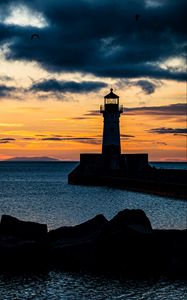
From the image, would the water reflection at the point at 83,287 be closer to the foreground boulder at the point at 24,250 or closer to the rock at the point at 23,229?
the foreground boulder at the point at 24,250

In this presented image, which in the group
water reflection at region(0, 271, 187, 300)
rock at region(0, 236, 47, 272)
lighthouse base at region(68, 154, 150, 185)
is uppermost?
lighthouse base at region(68, 154, 150, 185)

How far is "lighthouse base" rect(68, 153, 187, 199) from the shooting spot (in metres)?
49.9

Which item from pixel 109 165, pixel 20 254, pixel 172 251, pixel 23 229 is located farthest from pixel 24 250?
pixel 109 165

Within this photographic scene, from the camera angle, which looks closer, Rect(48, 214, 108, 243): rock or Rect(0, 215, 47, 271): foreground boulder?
Rect(0, 215, 47, 271): foreground boulder

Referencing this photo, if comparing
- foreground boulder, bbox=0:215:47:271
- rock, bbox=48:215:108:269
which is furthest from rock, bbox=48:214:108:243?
foreground boulder, bbox=0:215:47:271

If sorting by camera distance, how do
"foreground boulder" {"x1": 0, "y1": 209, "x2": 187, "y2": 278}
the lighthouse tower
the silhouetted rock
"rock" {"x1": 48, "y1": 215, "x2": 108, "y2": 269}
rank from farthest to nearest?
the lighthouse tower → "rock" {"x1": 48, "y1": 215, "x2": 108, "y2": 269} → "foreground boulder" {"x1": 0, "y1": 209, "x2": 187, "y2": 278} → the silhouetted rock

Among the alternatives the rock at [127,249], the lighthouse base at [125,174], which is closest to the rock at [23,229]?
the rock at [127,249]

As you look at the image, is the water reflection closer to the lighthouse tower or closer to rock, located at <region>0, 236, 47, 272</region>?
rock, located at <region>0, 236, 47, 272</region>

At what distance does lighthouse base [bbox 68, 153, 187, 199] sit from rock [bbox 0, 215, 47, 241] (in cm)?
2955

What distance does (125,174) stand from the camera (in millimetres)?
60344

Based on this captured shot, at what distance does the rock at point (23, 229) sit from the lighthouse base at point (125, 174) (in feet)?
97.0

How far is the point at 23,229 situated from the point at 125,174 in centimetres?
4263

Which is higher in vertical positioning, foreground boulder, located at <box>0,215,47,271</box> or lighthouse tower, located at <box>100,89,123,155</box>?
lighthouse tower, located at <box>100,89,123,155</box>

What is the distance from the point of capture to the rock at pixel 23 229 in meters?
17.8
